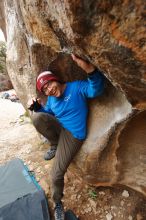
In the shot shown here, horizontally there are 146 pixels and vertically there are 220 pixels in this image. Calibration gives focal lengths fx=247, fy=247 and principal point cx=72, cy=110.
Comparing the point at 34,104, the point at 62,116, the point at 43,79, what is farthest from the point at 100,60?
the point at 34,104

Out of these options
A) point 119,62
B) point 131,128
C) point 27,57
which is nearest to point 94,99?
point 131,128

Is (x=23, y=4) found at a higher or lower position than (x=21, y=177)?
higher

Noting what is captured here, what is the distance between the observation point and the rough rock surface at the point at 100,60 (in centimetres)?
198

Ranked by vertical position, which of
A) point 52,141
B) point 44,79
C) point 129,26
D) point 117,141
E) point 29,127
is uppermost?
point 129,26

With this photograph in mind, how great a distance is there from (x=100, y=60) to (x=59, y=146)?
2.25m

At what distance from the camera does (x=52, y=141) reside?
15.3 feet

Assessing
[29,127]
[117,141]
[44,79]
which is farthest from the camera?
[29,127]

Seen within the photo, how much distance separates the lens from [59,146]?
13.9 feet

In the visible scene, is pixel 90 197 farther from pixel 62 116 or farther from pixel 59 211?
pixel 62 116

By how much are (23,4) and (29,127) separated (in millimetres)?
5567

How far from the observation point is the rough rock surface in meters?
1.98

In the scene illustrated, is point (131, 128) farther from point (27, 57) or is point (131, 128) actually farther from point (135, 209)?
point (27, 57)

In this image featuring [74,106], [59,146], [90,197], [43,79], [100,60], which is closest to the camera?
[100,60]

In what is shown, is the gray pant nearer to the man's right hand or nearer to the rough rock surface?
the man's right hand
